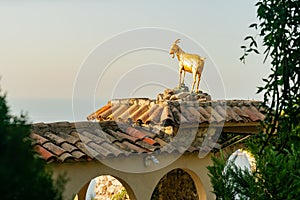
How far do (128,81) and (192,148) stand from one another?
1403 millimetres

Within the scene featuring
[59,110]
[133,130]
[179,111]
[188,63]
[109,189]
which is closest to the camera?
[59,110]

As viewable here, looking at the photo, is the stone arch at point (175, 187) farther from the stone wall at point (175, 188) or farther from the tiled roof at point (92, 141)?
the tiled roof at point (92, 141)

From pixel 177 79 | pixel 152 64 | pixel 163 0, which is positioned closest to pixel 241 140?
pixel 177 79

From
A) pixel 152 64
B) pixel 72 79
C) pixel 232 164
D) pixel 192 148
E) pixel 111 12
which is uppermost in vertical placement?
pixel 111 12

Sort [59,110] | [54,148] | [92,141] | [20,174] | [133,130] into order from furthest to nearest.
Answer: [133,130]
[59,110]
[92,141]
[54,148]
[20,174]

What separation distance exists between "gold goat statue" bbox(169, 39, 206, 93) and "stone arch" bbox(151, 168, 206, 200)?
153cm

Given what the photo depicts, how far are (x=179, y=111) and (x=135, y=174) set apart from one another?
1.29 m

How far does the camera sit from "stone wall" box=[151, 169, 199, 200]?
8.41 meters

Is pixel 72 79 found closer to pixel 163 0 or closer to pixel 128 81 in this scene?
pixel 128 81

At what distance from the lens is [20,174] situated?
59.7 inches

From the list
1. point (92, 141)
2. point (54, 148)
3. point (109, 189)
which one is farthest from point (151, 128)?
point (109, 189)

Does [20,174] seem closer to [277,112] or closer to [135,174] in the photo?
[277,112]

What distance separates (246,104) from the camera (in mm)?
8625

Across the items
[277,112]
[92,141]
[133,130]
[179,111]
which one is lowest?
[277,112]
